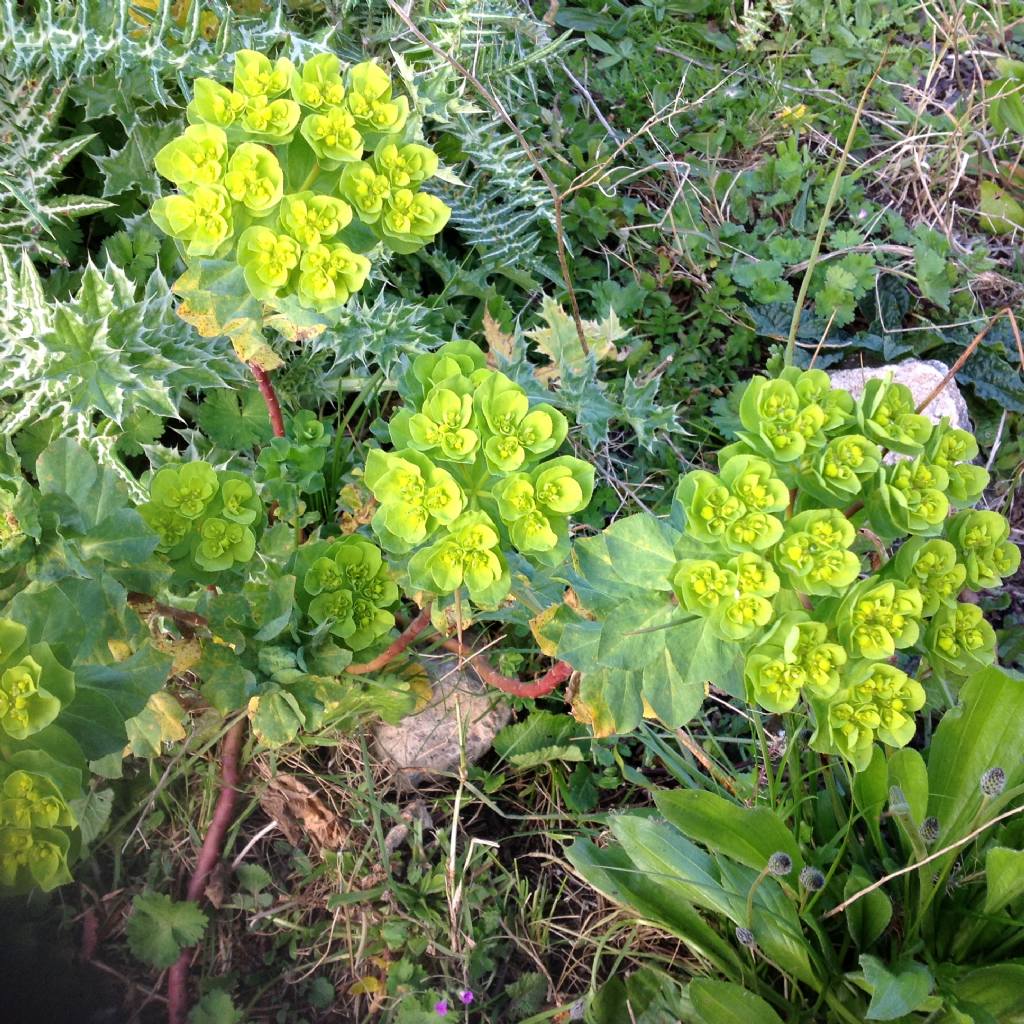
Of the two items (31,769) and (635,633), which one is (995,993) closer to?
(635,633)

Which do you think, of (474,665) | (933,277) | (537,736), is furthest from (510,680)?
(933,277)

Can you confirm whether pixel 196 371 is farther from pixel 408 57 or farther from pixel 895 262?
pixel 895 262

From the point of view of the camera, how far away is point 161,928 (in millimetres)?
1821

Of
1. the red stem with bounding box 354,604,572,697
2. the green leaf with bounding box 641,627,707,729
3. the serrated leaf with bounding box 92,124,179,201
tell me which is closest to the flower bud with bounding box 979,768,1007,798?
the green leaf with bounding box 641,627,707,729

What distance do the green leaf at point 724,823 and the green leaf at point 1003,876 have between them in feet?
A: 1.07

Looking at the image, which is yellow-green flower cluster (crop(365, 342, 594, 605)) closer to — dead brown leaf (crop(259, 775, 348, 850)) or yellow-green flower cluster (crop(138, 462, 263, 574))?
yellow-green flower cluster (crop(138, 462, 263, 574))

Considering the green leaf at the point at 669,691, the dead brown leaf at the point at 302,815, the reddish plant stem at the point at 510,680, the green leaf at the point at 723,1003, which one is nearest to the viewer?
the green leaf at the point at 669,691

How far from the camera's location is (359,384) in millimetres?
2166

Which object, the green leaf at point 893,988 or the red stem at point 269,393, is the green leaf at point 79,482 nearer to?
the red stem at point 269,393

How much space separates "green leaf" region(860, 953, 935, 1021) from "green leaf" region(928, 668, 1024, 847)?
220 millimetres

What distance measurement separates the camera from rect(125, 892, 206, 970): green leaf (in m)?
1.80

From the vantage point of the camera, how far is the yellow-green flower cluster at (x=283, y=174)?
134cm

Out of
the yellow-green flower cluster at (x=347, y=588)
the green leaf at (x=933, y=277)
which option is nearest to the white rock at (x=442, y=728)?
the yellow-green flower cluster at (x=347, y=588)

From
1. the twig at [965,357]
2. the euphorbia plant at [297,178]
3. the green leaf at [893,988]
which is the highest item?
the euphorbia plant at [297,178]
